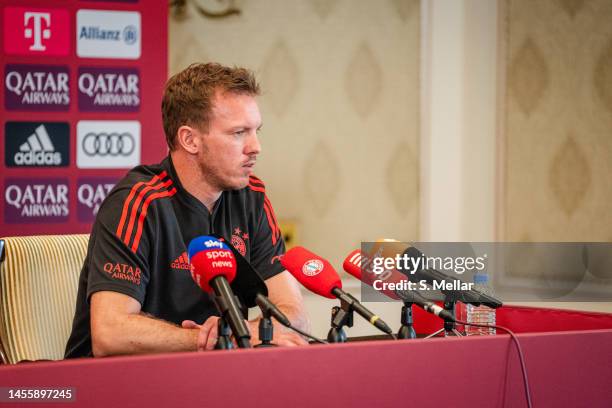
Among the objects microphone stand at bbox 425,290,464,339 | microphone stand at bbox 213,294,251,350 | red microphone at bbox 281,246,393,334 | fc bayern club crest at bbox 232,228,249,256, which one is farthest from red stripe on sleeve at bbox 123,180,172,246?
microphone stand at bbox 425,290,464,339

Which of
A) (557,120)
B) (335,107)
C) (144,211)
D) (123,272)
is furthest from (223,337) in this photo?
(557,120)

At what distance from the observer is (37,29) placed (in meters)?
2.73

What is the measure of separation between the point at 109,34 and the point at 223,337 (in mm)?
1880

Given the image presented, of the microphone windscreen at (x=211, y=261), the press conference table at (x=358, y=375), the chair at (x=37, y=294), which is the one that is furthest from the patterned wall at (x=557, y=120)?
the microphone windscreen at (x=211, y=261)

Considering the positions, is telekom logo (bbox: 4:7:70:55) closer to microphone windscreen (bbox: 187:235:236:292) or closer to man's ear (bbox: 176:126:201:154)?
man's ear (bbox: 176:126:201:154)

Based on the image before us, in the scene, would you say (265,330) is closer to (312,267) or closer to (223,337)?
(223,337)

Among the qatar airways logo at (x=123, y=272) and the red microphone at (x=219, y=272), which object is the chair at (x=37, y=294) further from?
the red microphone at (x=219, y=272)

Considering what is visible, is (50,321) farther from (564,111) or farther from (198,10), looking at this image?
(564,111)

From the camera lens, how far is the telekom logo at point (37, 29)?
272 cm

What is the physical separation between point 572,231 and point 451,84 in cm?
85

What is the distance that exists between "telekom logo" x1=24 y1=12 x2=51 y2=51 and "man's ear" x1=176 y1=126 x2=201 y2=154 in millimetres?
1024

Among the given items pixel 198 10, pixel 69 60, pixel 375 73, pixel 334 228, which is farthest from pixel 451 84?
pixel 69 60

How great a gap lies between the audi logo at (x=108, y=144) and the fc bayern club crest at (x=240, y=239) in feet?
3.12

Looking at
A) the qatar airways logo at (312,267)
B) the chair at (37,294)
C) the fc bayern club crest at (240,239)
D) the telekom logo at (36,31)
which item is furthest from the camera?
the telekom logo at (36,31)
